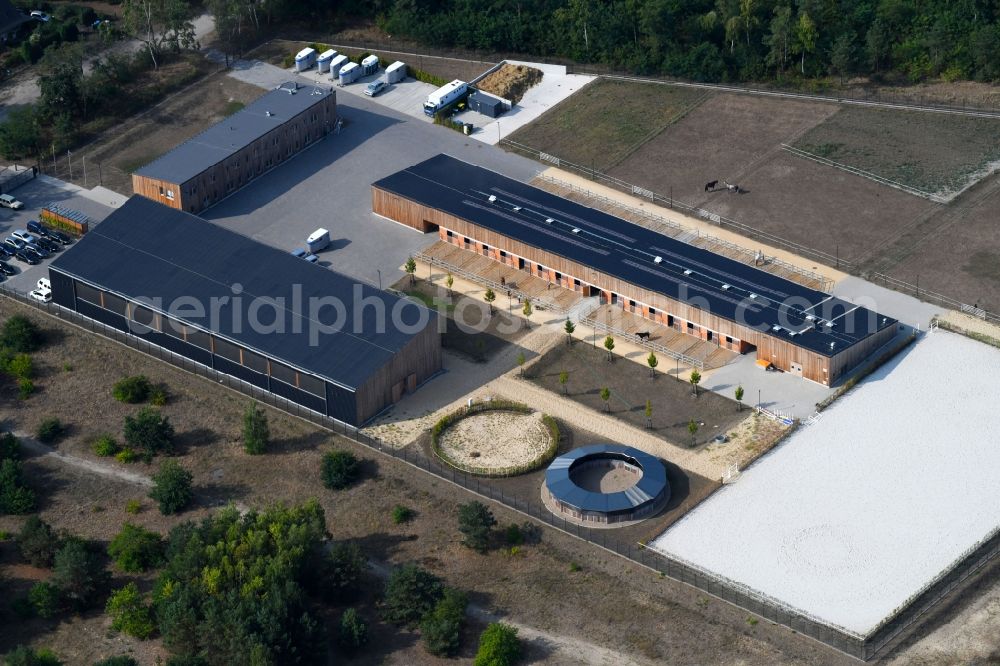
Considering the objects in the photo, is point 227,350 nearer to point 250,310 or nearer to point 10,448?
point 250,310

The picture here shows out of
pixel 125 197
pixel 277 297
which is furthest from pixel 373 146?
pixel 277 297

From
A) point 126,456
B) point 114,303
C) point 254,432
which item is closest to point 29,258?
point 114,303

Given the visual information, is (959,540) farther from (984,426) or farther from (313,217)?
(313,217)

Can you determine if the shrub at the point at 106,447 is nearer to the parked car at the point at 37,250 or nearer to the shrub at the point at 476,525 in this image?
the parked car at the point at 37,250

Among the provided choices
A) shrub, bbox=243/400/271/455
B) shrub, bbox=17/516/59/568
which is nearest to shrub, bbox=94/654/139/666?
shrub, bbox=17/516/59/568

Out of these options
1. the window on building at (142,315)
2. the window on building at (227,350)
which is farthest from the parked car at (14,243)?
the window on building at (227,350)
